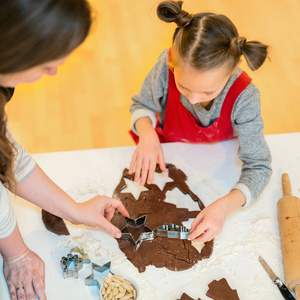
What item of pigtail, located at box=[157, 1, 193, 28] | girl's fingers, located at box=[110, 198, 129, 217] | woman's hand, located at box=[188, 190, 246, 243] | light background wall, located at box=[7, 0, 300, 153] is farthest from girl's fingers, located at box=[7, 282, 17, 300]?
light background wall, located at box=[7, 0, 300, 153]

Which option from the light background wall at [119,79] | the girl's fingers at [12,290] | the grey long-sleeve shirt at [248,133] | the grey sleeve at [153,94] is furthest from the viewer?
the light background wall at [119,79]

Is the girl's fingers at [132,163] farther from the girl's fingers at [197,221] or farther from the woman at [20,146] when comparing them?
the girl's fingers at [197,221]

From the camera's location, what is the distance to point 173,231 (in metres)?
1.18

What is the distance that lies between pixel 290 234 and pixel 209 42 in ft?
1.95

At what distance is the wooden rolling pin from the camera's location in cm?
108

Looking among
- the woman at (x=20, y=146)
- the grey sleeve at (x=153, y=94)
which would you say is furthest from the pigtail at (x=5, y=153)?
the grey sleeve at (x=153, y=94)

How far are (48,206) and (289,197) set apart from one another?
2.43 feet

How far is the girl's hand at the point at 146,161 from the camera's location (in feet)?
4.44

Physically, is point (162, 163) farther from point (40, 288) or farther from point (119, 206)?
point (40, 288)

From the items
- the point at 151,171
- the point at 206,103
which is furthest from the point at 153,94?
the point at 151,171

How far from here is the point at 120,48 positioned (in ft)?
9.76

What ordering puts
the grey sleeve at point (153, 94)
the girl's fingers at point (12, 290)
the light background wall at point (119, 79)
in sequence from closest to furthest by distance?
the girl's fingers at point (12, 290) → the grey sleeve at point (153, 94) → the light background wall at point (119, 79)

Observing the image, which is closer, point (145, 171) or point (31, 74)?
point (31, 74)

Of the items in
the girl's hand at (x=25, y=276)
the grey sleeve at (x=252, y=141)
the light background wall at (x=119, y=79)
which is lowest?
the girl's hand at (x=25, y=276)
